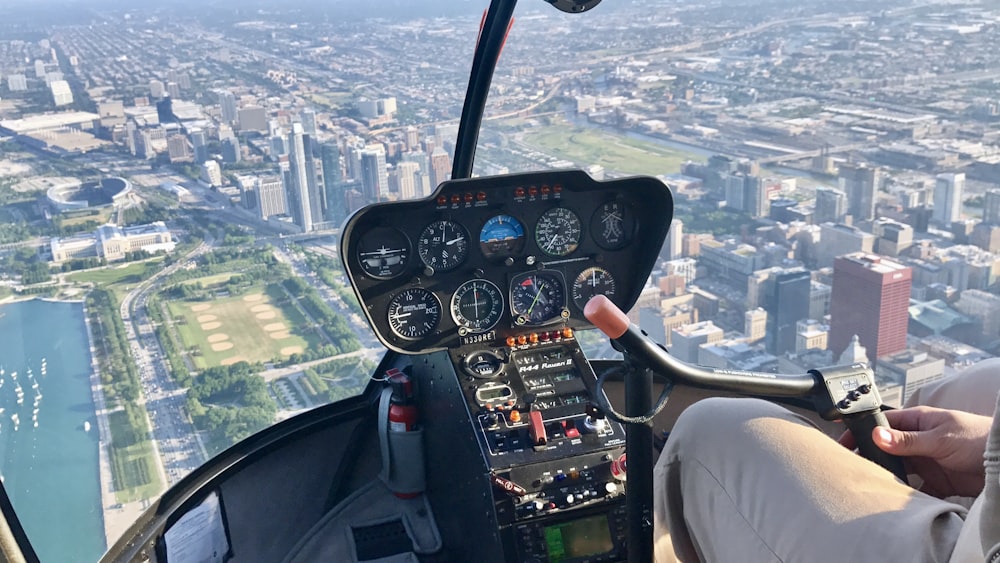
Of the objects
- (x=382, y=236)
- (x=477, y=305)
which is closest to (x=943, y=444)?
(x=477, y=305)

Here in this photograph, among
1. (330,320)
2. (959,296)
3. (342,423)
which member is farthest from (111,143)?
(959,296)

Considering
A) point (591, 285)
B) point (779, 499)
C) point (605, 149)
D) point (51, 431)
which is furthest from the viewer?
point (605, 149)

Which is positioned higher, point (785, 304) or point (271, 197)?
point (271, 197)

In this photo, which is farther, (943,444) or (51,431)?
(51,431)

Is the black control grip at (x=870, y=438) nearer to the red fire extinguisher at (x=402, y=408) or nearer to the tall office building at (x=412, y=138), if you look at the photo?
the red fire extinguisher at (x=402, y=408)

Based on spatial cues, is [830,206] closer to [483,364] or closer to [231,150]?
[483,364]

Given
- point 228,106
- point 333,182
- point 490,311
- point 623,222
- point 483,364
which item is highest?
point 228,106

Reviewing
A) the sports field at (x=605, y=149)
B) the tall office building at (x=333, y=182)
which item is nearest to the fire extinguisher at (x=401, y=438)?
the tall office building at (x=333, y=182)
